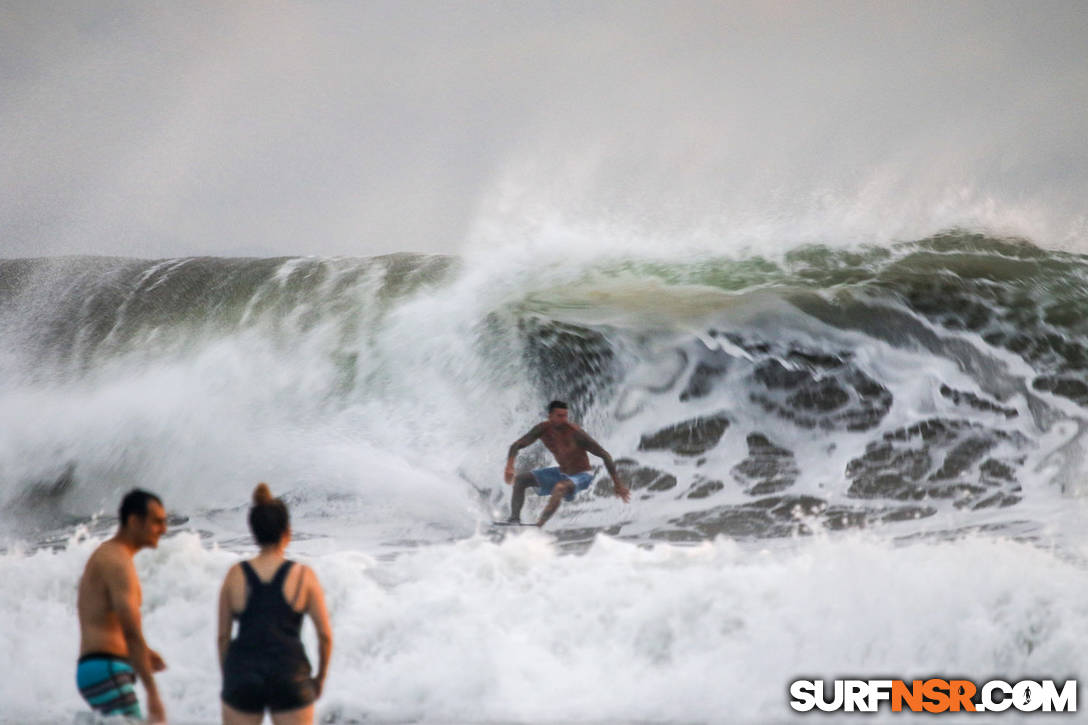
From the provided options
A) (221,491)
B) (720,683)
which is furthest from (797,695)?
(221,491)

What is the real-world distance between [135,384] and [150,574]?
6.28 metres

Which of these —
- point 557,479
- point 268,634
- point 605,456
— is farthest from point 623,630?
point 557,479

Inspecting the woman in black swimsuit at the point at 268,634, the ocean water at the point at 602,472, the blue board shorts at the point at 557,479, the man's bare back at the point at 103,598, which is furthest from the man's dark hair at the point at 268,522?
the blue board shorts at the point at 557,479

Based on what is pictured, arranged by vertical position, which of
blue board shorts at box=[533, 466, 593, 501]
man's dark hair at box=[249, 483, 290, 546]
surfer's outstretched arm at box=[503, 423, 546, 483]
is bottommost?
man's dark hair at box=[249, 483, 290, 546]

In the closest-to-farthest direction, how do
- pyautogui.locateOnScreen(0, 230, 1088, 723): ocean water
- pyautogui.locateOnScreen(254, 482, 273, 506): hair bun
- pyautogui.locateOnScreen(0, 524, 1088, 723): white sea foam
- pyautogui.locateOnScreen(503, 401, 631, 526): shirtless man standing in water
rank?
pyautogui.locateOnScreen(254, 482, 273, 506): hair bun < pyautogui.locateOnScreen(0, 524, 1088, 723): white sea foam < pyautogui.locateOnScreen(0, 230, 1088, 723): ocean water < pyautogui.locateOnScreen(503, 401, 631, 526): shirtless man standing in water

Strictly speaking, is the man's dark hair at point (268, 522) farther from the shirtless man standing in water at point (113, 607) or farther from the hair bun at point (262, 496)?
the shirtless man standing in water at point (113, 607)

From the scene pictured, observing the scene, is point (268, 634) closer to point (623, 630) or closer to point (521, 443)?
point (623, 630)

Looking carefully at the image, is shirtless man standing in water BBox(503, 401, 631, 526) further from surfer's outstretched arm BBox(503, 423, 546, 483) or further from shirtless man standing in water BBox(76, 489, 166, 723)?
shirtless man standing in water BBox(76, 489, 166, 723)

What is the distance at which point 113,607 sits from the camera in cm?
282

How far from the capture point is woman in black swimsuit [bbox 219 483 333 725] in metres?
2.61

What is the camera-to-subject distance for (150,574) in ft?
17.0

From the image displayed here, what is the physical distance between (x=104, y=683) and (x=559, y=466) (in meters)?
4.88

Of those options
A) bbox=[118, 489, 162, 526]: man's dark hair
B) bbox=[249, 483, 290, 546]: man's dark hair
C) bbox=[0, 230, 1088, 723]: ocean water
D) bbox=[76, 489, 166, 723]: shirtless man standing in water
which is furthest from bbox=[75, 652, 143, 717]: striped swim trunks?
bbox=[0, 230, 1088, 723]: ocean water

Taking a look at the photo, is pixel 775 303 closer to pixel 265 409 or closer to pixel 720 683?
pixel 265 409
